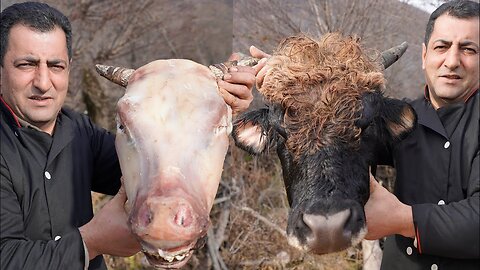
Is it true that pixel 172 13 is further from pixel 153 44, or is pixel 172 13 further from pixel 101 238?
pixel 101 238

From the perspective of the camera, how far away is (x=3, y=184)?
3.36 metres

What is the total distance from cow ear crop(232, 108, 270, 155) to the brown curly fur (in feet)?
0.77

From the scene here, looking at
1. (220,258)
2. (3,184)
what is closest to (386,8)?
(3,184)

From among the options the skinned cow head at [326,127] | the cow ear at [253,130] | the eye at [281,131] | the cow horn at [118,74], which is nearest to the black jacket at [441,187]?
Result: the skinned cow head at [326,127]

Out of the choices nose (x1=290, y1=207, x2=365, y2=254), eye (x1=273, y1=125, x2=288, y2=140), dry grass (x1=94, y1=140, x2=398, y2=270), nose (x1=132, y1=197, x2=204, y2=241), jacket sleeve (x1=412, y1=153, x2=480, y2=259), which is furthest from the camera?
dry grass (x1=94, y1=140, x2=398, y2=270)

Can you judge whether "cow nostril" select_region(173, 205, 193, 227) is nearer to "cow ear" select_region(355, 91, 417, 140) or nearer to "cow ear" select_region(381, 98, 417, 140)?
"cow ear" select_region(355, 91, 417, 140)

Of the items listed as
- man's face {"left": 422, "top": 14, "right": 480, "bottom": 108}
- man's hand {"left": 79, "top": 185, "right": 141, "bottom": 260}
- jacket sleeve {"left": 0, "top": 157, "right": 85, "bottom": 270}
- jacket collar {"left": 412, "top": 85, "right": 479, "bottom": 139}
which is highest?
man's face {"left": 422, "top": 14, "right": 480, "bottom": 108}

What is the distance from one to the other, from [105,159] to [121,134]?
1071mm

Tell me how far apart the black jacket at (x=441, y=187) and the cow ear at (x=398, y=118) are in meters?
0.05

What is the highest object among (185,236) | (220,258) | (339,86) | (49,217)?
(339,86)

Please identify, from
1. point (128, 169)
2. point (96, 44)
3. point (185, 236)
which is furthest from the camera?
point (96, 44)

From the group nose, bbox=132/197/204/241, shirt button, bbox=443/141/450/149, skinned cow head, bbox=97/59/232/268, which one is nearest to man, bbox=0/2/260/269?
skinned cow head, bbox=97/59/232/268

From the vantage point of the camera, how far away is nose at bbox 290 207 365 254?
10.0 ft

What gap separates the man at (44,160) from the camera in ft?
10.6
